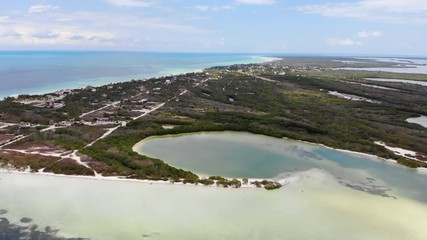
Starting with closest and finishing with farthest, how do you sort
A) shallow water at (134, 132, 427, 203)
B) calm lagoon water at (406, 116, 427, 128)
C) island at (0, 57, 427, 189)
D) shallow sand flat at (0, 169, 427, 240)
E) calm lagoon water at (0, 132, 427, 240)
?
shallow sand flat at (0, 169, 427, 240), calm lagoon water at (0, 132, 427, 240), shallow water at (134, 132, 427, 203), island at (0, 57, 427, 189), calm lagoon water at (406, 116, 427, 128)

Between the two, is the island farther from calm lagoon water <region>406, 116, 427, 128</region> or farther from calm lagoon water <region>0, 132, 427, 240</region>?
calm lagoon water <region>0, 132, 427, 240</region>

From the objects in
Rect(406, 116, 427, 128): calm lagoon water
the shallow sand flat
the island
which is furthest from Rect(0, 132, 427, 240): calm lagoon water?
Rect(406, 116, 427, 128): calm lagoon water

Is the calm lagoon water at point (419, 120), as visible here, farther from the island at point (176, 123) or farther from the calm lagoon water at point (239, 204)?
the calm lagoon water at point (239, 204)

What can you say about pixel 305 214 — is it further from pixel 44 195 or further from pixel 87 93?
pixel 87 93

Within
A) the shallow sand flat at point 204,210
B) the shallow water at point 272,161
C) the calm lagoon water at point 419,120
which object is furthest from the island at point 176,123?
the shallow sand flat at point 204,210

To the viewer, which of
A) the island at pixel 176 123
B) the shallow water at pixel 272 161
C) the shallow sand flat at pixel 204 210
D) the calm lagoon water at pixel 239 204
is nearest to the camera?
the shallow sand flat at pixel 204 210

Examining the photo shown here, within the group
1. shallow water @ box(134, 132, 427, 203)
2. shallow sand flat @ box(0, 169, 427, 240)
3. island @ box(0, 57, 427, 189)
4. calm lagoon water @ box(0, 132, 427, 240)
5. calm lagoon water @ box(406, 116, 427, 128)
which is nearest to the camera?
shallow sand flat @ box(0, 169, 427, 240)
